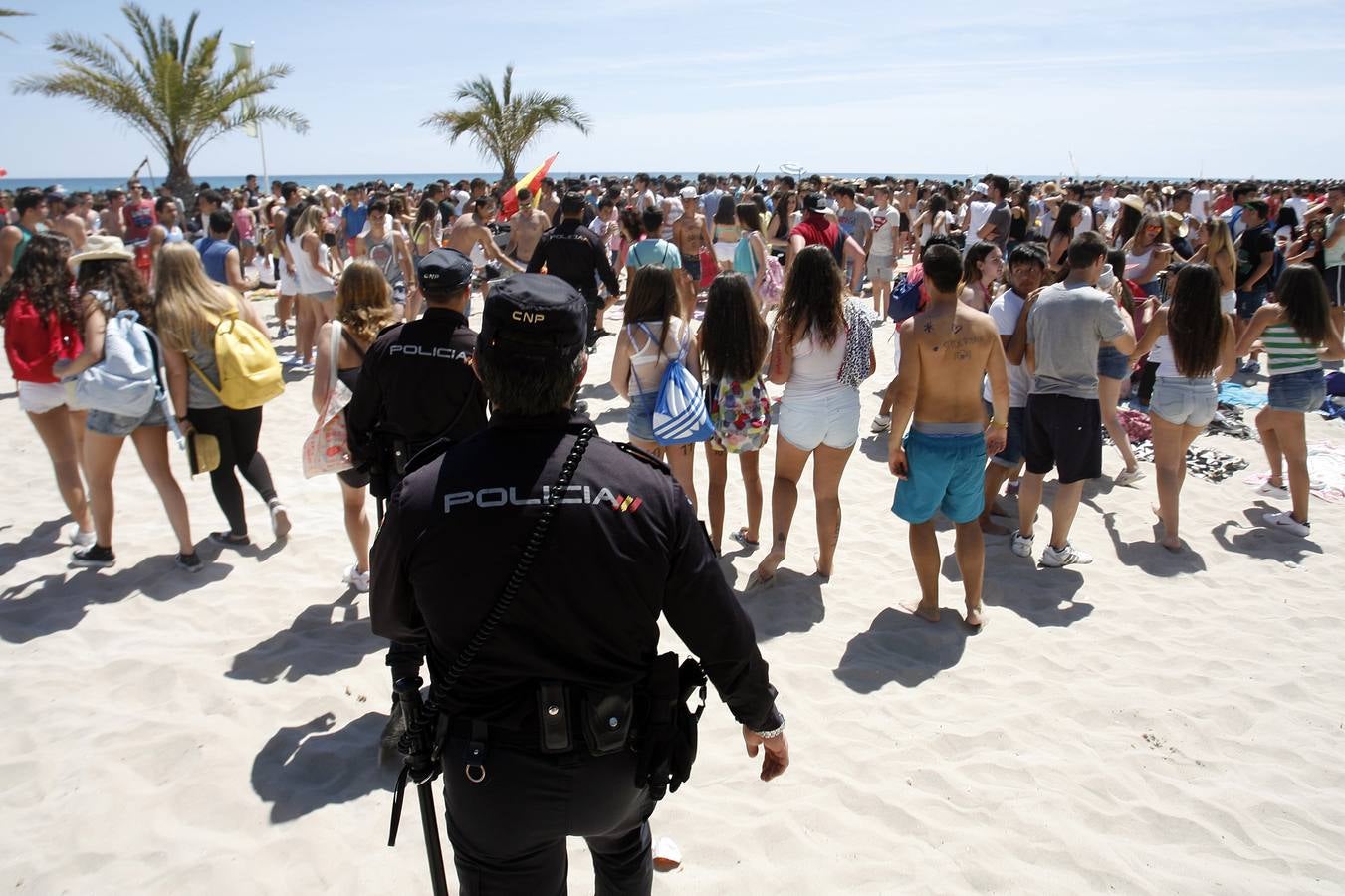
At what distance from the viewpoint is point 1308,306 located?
551 cm

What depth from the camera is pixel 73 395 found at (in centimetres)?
467

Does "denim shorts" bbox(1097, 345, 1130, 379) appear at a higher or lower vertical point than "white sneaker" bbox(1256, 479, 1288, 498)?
higher

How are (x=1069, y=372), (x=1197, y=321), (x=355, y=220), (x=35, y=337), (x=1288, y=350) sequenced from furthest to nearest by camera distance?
(x=355, y=220) < (x=1288, y=350) < (x=1197, y=321) < (x=1069, y=372) < (x=35, y=337)

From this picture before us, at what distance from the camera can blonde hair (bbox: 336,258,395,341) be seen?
3.94 metres

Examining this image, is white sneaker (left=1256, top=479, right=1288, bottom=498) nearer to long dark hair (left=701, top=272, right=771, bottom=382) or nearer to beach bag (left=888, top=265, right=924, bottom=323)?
beach bag (left=888, top=265, right=924, bottom=323)

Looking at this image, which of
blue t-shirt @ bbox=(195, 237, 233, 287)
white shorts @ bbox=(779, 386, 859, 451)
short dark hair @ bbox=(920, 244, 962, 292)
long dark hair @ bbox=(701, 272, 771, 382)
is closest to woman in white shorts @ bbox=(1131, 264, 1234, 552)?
short dark hair @ bbox=(920, 244, 962, 292)

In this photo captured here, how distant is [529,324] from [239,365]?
3.74m

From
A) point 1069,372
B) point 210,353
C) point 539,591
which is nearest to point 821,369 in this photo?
point 1069,372

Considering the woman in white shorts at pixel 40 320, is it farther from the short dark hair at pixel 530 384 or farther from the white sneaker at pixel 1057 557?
the white sneaker at pixel 1057 557

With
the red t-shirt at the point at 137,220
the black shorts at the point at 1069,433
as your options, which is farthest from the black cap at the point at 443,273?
the red t-shirt at the point at 137,220

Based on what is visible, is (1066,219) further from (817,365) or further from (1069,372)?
(817,365)

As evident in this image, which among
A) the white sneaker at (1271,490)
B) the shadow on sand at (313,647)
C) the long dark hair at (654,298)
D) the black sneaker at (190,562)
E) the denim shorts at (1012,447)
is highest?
the long dark hair at (654,298)

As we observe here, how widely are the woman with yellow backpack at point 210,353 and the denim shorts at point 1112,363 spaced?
5.60 meters

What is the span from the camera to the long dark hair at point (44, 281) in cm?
457
